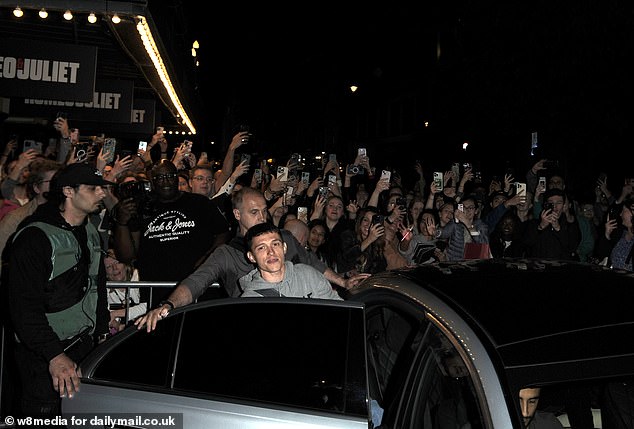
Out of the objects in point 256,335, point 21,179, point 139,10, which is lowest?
point 256,335

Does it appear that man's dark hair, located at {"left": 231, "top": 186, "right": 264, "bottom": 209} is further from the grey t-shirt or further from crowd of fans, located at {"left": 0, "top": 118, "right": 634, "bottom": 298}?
crowd of fans, located at {"left": 0, "top": 118, "right": 634, "bottom": 298}

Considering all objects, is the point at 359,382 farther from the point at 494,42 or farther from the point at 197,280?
the point at 494,42

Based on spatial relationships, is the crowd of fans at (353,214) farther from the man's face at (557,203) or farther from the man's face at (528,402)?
the man's face at (528,402)

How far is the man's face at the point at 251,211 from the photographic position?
5098 millimetres

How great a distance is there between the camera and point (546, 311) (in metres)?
2.52

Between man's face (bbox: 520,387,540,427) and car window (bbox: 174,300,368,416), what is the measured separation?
2.25 feet

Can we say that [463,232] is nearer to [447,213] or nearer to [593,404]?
[447,213]

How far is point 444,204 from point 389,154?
101 feet

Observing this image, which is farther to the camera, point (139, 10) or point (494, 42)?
point (494, 42)

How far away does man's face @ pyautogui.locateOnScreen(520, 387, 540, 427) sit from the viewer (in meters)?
2.27

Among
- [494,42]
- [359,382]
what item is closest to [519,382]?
[359,382]

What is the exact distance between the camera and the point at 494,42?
18359 millimetres

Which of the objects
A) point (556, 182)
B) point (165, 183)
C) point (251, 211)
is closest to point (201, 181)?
point (165, 183)

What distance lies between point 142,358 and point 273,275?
1.08 metres
